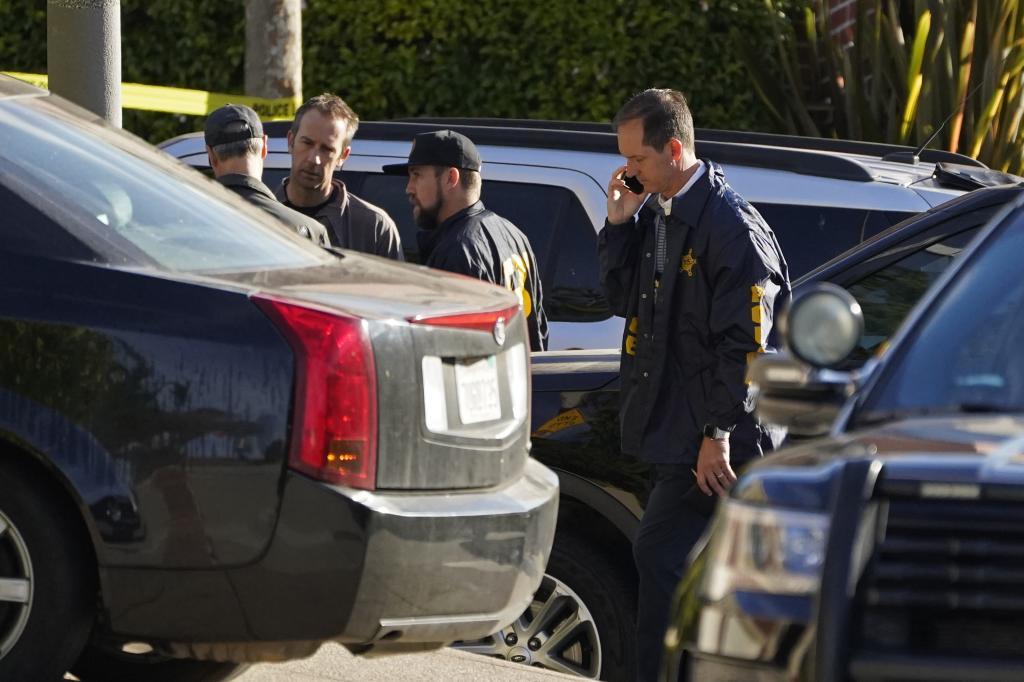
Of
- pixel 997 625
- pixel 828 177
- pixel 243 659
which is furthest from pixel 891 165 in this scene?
pixel 997 625

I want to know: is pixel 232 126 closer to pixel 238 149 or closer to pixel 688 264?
pixel 238 149

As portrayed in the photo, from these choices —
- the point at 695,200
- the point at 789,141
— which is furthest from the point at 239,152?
the point at 789,141

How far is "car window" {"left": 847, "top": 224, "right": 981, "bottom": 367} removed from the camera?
6.05 metres

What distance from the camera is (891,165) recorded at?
7.24 metres

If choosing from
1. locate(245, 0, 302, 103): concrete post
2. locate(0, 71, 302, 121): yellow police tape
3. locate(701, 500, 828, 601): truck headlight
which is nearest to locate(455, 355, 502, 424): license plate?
locate(701, 500, 828, 601): truck headlight

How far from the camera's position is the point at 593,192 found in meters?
7.08

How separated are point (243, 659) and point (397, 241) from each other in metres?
2.90

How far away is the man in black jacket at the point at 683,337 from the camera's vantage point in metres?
5.55

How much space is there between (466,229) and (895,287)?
1549 millimetres

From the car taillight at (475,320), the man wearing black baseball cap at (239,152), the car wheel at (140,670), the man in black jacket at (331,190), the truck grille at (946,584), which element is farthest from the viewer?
the man in black jacket at (331,190)

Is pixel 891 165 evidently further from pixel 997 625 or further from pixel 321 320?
pixel 997 625

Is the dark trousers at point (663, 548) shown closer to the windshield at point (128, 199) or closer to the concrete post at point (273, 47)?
the windshield at point (128, 199)

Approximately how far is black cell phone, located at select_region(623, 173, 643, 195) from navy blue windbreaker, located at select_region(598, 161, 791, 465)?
0.33ft

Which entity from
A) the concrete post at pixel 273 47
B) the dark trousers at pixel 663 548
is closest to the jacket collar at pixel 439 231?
the dark trousers at pixel 663 548
